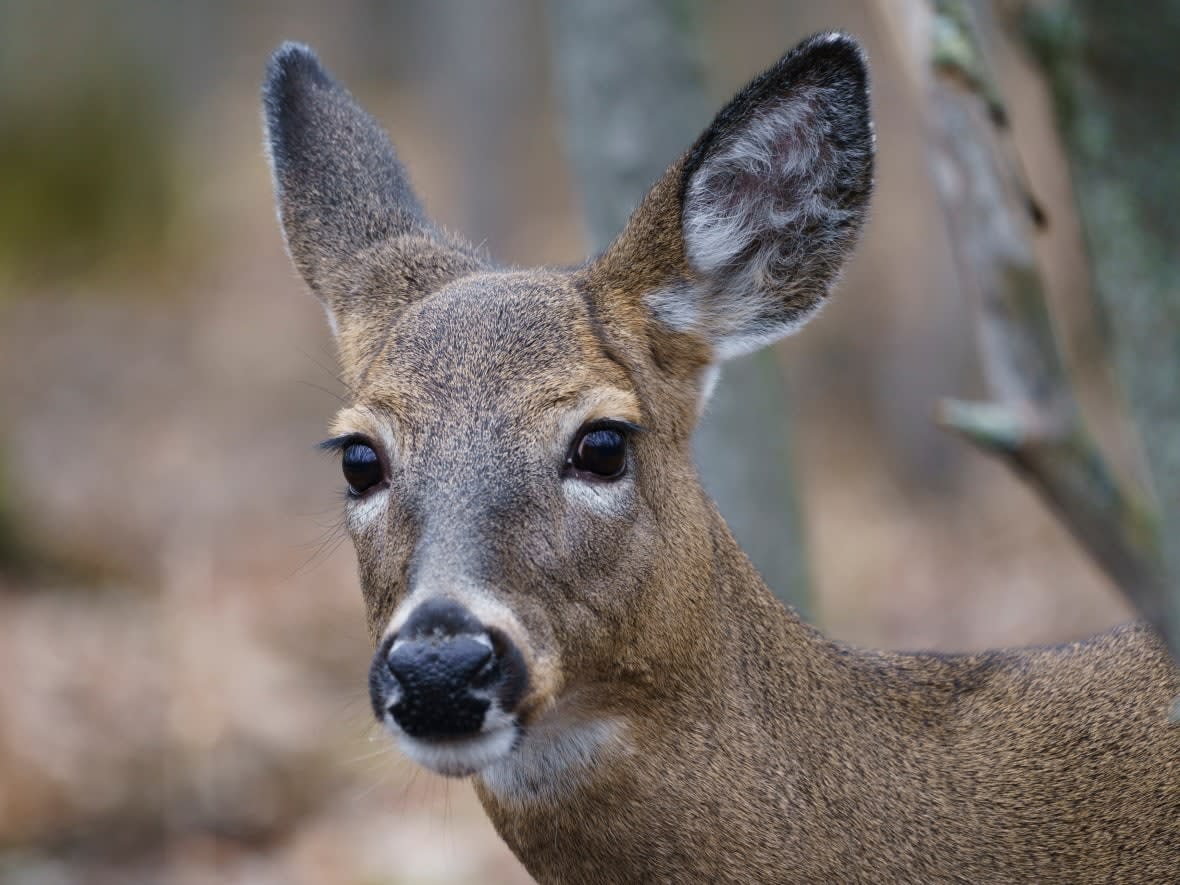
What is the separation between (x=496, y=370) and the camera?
4621mm

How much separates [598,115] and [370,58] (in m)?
30.2

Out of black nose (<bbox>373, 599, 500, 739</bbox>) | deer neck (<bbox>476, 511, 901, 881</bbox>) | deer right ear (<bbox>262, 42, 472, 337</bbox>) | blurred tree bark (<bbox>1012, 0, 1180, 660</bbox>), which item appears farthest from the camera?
deer right ear (<bbox>262, 42, 472, 337</bbox>)

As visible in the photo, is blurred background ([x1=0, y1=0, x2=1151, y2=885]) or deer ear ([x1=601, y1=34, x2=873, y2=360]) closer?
deer ear ([x1=601, y1=34, x2=873, y2=360])

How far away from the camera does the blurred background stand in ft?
30.4

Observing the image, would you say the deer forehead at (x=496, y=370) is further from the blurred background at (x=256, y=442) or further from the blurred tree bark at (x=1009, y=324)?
the blurred tree bark at (x=1009, y=324)

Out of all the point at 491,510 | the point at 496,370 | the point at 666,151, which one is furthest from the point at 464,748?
the point at 666,151

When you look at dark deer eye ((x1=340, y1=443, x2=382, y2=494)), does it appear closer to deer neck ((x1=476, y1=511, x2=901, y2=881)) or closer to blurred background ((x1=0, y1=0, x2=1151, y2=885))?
blurred background ((x1=0, y1=0, x2=1151, y2=885))

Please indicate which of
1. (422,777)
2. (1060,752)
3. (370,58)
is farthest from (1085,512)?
(370,58)

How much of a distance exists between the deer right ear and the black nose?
5.80 feet

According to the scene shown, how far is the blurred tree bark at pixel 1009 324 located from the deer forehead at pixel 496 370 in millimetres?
1065

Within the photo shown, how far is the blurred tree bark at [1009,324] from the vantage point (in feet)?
15.2

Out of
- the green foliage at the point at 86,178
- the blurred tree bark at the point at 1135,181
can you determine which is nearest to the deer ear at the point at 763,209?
the blurred tree bark at the point at 1135,181

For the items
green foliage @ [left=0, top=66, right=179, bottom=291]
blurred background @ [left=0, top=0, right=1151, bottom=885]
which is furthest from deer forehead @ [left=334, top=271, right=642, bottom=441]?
green foliage @ [left=0, top=66, right=179, bottom=291]

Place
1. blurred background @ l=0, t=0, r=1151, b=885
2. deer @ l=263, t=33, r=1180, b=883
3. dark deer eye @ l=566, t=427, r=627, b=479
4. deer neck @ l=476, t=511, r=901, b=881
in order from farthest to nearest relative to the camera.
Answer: blurred background @ l=0, t=0, r=1151, b=885, dark deer eye @ l=566, t=427, r=627, b=479, deer neck @ l=476, t=511, r=901, b=881, deer @ l=263, t=33, r=1180, b=883
